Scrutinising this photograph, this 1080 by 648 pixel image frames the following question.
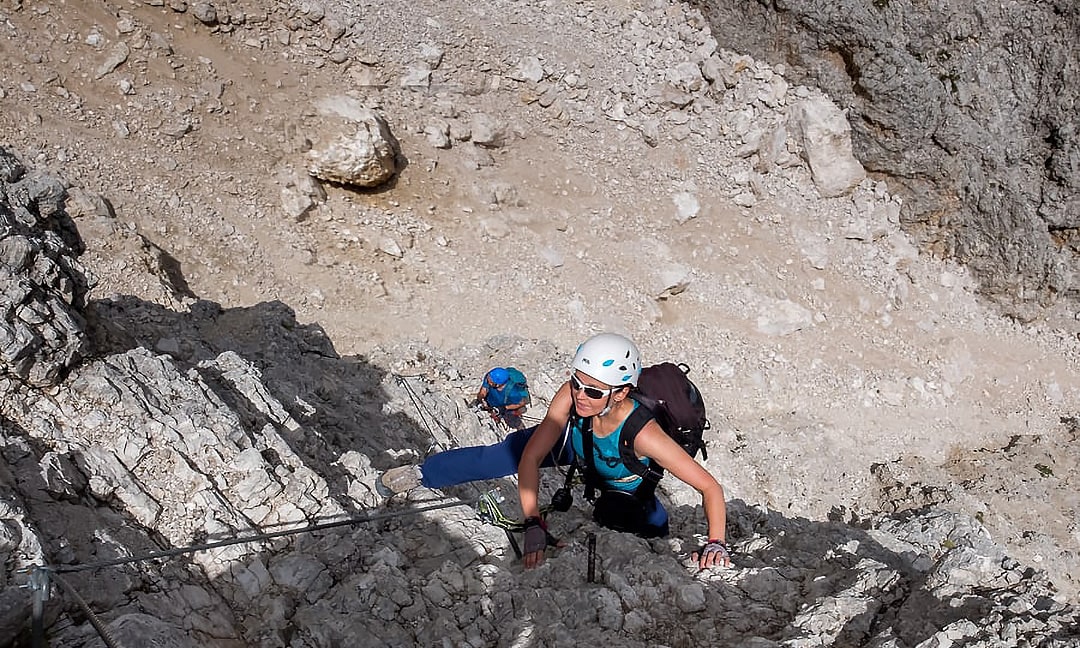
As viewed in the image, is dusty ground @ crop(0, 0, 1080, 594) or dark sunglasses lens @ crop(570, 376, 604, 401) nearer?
dark sunglasses lens @ crop(570, 376, 604, 401)

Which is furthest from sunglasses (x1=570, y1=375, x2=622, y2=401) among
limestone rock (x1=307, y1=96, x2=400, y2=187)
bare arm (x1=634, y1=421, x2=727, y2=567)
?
limestone rock (x1=307, y1=96, x2=400, y2=187)

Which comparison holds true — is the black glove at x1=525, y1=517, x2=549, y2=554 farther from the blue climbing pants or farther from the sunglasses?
the sunglasses

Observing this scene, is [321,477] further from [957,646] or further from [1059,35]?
[1059,35]

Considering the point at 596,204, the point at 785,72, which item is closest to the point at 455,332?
the point at 596,204

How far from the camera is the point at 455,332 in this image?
1521 centimetres

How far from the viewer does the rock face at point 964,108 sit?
50.5 ft

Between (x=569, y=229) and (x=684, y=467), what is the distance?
485 inches

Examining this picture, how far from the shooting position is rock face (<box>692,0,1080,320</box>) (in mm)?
15383

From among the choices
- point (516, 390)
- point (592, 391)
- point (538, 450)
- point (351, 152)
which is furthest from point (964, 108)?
point (538, 450)

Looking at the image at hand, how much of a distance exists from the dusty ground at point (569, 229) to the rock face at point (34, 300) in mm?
→ 3810

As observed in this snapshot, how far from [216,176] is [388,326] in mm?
4411

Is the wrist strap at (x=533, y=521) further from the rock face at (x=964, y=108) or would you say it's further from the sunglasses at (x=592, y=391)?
the rock face at (x=964, y=108)

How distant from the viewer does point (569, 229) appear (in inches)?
669

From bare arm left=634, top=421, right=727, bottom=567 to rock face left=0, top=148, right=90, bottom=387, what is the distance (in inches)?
195
